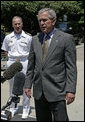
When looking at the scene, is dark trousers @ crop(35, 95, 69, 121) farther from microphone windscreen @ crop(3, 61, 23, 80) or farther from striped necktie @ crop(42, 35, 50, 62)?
microphone windscreen @ crop(3, 61, 23, 80)

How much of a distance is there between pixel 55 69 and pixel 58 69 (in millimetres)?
34

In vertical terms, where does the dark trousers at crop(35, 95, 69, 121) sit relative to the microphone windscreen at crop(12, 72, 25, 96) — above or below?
below

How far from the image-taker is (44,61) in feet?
11.4

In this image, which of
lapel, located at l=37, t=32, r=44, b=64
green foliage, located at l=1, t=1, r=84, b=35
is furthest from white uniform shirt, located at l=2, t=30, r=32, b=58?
green foliage, located at l=1, t=1, r=84, b=35

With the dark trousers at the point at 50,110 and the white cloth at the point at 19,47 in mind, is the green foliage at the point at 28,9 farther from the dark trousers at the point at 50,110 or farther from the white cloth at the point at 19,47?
the dark trousers at the point at 50,110

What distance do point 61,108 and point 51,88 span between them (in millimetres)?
254

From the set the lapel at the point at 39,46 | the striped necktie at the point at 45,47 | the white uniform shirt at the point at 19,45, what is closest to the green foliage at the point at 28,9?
the white uniform shirt at the point at 19,45

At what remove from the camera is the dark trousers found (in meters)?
3.50

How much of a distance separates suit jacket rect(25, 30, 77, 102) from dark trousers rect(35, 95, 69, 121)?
84mm

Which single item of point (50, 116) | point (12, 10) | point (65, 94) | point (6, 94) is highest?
point (12, 10)

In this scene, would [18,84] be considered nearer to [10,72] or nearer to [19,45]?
[10,72]

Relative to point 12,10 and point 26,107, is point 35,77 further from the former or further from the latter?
point 12,10

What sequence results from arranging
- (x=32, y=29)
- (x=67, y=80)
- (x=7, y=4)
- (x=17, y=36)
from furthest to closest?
(x=32, y=29) < (x=7, y=4) < (x=17, y=36) < (x=67, y=80)

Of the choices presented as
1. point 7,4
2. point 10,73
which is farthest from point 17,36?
point 7,4
